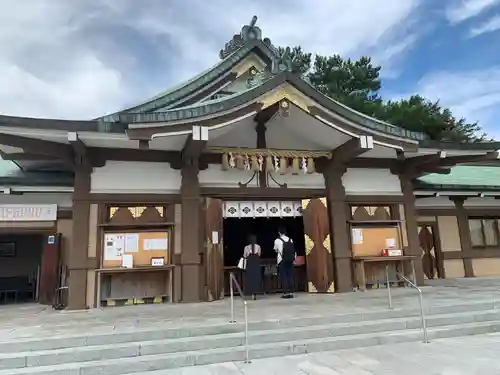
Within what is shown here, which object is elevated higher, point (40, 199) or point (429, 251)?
point (40, 199)

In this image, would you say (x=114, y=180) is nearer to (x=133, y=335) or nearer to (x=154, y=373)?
(x=133, y=335)

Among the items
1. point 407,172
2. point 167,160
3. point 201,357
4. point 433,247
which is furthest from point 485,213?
point 201,357

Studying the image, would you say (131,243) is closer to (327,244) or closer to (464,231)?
(327,244)

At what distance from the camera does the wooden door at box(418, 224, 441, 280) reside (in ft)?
38.4

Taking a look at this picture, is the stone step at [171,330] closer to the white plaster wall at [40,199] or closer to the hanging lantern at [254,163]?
the hanging lantern at [254,163]

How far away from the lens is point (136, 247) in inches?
328

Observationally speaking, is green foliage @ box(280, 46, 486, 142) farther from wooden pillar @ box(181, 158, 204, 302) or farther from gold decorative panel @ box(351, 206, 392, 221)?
wooden pillar @ box(181, 158, 204, 302)

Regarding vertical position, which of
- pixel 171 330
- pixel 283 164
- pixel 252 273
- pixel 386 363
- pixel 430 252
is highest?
pixel 283 164

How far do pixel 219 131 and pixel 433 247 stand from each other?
792cm

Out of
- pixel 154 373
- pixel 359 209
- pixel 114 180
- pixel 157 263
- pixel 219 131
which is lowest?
pixel 154 373

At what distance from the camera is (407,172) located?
33.6 feet

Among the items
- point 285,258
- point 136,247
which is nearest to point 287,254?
point 285,258

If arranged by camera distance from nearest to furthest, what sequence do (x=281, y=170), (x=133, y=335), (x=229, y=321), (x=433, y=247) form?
(x=133, y=335) < (x=229, y=321) < (x=281, y=170) < (x=433, y=247)

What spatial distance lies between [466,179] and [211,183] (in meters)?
8.98
